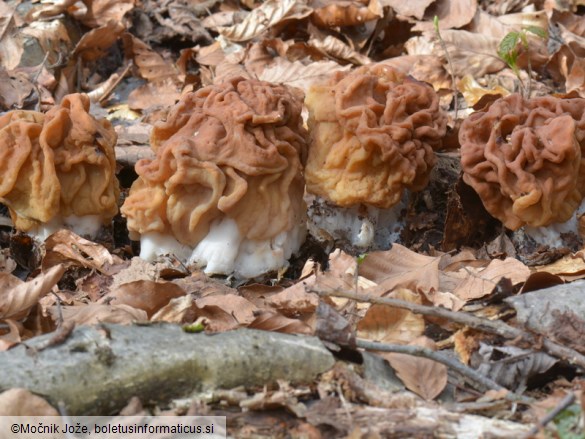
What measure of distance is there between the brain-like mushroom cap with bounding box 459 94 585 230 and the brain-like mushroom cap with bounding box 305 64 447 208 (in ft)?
0.88

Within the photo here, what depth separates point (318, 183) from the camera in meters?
4.22

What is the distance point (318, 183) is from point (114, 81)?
3.61 metres

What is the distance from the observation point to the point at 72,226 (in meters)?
4.42

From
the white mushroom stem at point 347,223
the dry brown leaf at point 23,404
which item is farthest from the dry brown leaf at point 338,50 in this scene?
the dry brown leaf at point 23,404

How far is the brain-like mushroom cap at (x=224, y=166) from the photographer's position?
389cm

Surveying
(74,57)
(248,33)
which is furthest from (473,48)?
(74,57)

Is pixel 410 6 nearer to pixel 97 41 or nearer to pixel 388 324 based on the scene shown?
pixel 97 41

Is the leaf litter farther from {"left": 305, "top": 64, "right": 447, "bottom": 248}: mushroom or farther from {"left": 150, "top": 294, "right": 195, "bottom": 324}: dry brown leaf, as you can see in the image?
{"left": 305, "top": 64, "right": 447, "bottom": 248}: mushroom

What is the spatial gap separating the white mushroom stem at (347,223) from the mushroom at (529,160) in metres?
0.65

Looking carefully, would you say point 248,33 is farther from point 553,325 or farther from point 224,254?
point 553,325

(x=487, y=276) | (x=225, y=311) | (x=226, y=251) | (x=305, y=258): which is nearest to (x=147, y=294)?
(x=225, y=311)

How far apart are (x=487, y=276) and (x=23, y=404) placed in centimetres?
244

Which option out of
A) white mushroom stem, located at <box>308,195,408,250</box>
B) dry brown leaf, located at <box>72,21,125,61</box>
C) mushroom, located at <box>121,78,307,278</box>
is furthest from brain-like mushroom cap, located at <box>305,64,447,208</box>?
dry brown leaf, located at <box>72,21,125,61</box>

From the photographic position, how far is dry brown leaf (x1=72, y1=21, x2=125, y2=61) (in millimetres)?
7020
